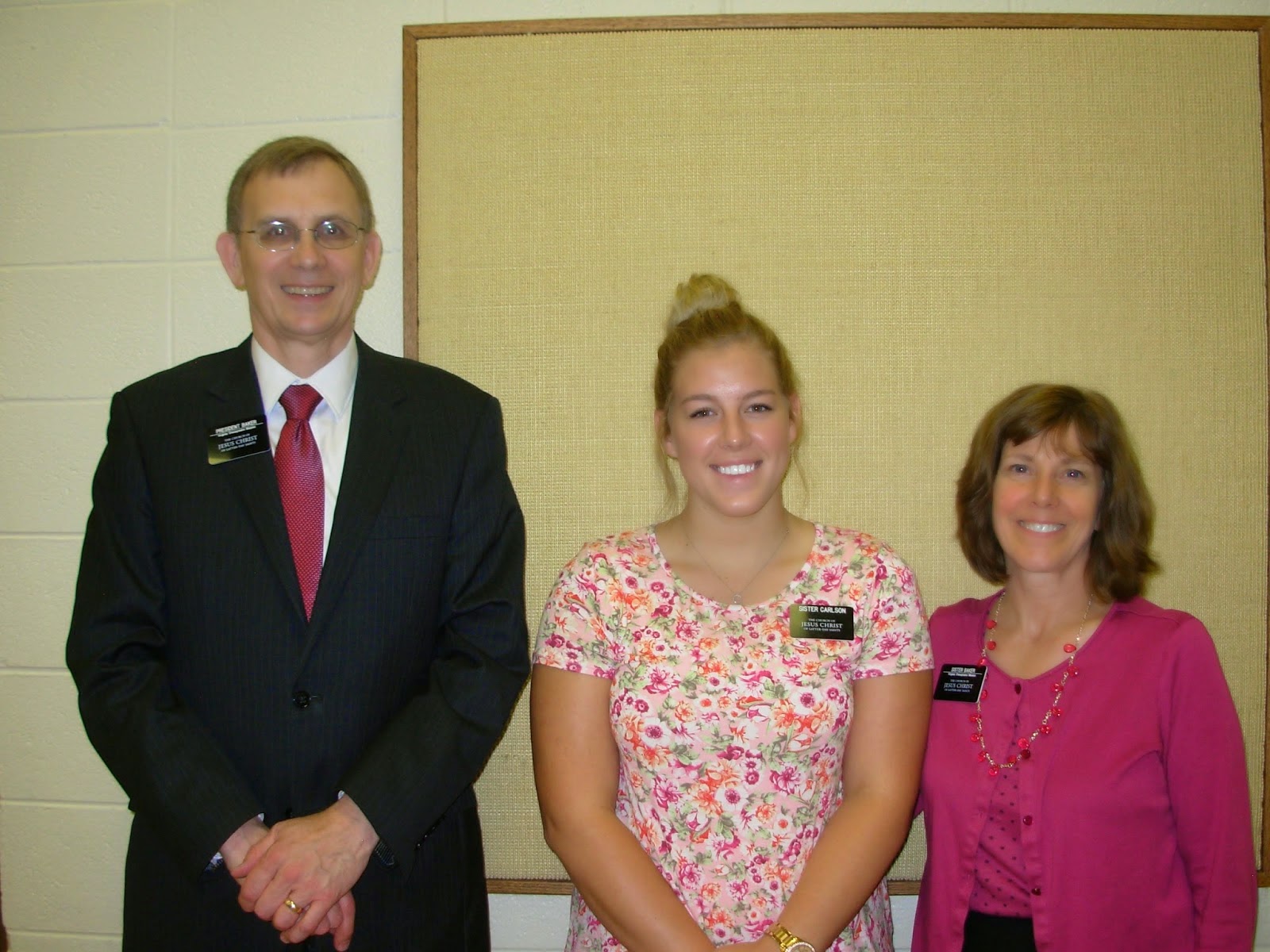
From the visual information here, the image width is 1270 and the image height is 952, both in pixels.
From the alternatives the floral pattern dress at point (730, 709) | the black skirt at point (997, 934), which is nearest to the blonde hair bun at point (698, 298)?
the floral pattern dress at point (730, 709)

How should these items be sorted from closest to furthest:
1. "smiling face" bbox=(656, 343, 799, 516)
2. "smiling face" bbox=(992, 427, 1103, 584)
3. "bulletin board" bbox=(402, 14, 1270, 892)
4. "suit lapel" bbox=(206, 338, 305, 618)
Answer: "suit lapel" bbox=(206, 338, 305, 618), "smiling face" bbox=(656, 343, 799, 516), "smiling face" bbox=(992, 427, 1103, 584), "bulletin board" bbox=(402, 14, 1270, 892)

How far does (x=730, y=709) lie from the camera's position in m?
1.53

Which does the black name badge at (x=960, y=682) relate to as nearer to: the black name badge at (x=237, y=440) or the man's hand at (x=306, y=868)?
the man's hand at (x=306, y=868)

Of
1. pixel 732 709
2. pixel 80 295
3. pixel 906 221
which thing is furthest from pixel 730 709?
pixel 80 295

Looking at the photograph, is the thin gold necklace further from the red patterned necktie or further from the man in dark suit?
the red patterned necktie

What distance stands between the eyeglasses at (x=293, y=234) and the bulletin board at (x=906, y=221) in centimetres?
45

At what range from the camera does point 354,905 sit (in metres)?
1.54

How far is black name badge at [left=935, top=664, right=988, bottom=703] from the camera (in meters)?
1.76

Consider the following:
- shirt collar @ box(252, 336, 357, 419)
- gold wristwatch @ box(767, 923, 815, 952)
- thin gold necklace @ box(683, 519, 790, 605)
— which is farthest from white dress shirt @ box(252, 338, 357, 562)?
gold wristwatch @ box(767, 923, 815, 952)

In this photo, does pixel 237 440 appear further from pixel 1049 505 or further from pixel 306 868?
pixel 1049 505

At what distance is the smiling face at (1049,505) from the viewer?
1.74 meters

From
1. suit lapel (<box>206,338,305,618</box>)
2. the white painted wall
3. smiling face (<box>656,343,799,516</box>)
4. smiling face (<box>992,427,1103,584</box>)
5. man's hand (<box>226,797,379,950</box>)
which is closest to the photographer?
man's hand (<box>226,797,379,950</box>)

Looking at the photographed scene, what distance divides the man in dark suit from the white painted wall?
24.2 inches

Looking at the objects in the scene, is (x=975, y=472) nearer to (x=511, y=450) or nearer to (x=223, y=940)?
(x=511, y=450)
